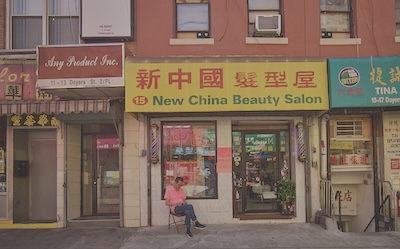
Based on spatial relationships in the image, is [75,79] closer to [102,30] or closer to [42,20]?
[102,30]

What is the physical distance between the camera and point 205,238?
8.34 metres

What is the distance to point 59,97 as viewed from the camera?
370 inches

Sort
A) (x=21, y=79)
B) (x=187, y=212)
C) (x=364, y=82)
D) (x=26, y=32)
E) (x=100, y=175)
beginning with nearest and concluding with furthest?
(x=187, y=212) → (x=364, y=82) → (x=21, y=79) → (x=26, y=32) → (x=100, y=175)

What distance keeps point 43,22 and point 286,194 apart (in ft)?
25.0

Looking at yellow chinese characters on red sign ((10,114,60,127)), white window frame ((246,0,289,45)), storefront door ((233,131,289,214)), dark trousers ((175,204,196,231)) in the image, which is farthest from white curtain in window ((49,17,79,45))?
dark trousers ((175,204,196,231))

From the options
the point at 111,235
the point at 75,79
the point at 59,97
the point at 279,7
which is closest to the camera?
the point at 75,79

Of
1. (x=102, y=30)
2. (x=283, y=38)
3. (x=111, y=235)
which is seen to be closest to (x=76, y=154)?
(x=111, y=235)

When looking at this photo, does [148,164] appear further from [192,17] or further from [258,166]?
[192,17]

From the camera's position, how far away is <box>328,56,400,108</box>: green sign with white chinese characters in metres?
8.72

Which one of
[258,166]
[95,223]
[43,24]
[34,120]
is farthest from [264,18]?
[95,223]

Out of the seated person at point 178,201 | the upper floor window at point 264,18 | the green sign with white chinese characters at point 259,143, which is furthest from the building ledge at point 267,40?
the seated person at point 178,201

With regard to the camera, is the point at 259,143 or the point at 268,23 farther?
the point at 259,143

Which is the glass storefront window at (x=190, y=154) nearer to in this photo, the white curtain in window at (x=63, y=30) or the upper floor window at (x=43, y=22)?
the white curtain in window at (x=63, y=30)

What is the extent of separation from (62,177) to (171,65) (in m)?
3.96
